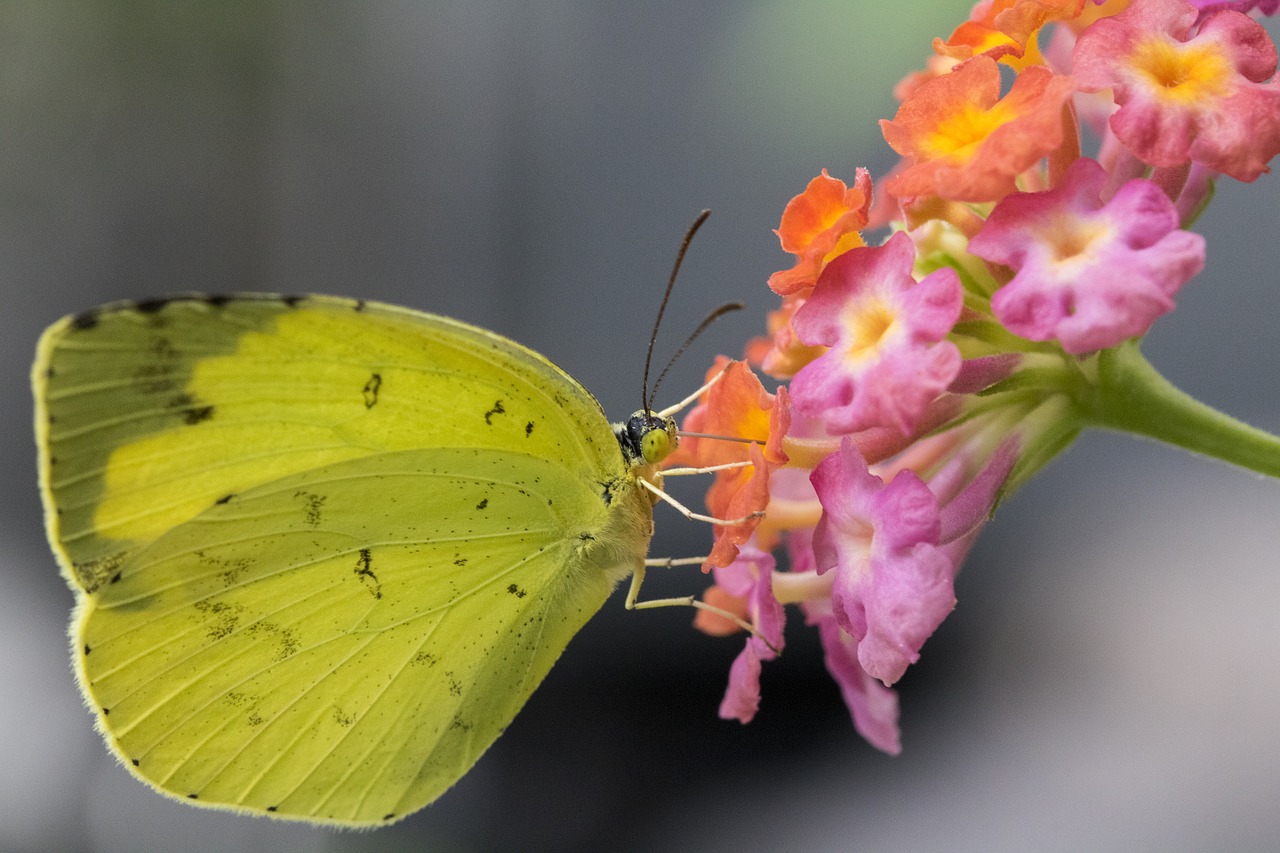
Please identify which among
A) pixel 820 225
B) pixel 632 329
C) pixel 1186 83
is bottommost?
pixel 632 329

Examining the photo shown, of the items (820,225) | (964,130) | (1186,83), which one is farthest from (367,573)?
(1186,83)

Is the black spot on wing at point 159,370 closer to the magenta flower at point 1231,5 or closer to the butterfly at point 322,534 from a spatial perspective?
the butterfly at point 322,534

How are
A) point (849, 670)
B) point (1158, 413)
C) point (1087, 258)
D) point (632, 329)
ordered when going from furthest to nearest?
point (632, 329), point (849, 670), point (1158, 413), point (1087, 258)

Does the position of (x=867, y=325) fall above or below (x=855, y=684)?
above

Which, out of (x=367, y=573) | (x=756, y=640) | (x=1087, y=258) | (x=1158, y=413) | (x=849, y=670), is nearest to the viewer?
(x=1087, y=258)

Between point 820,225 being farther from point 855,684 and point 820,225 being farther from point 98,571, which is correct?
point 98,571

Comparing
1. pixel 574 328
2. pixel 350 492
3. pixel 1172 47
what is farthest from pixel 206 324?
pixel 574 328

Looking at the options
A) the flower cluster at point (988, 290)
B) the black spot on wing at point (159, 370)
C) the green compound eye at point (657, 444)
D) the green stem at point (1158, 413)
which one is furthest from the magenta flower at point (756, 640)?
the black spot on wing at point (159, 370)
